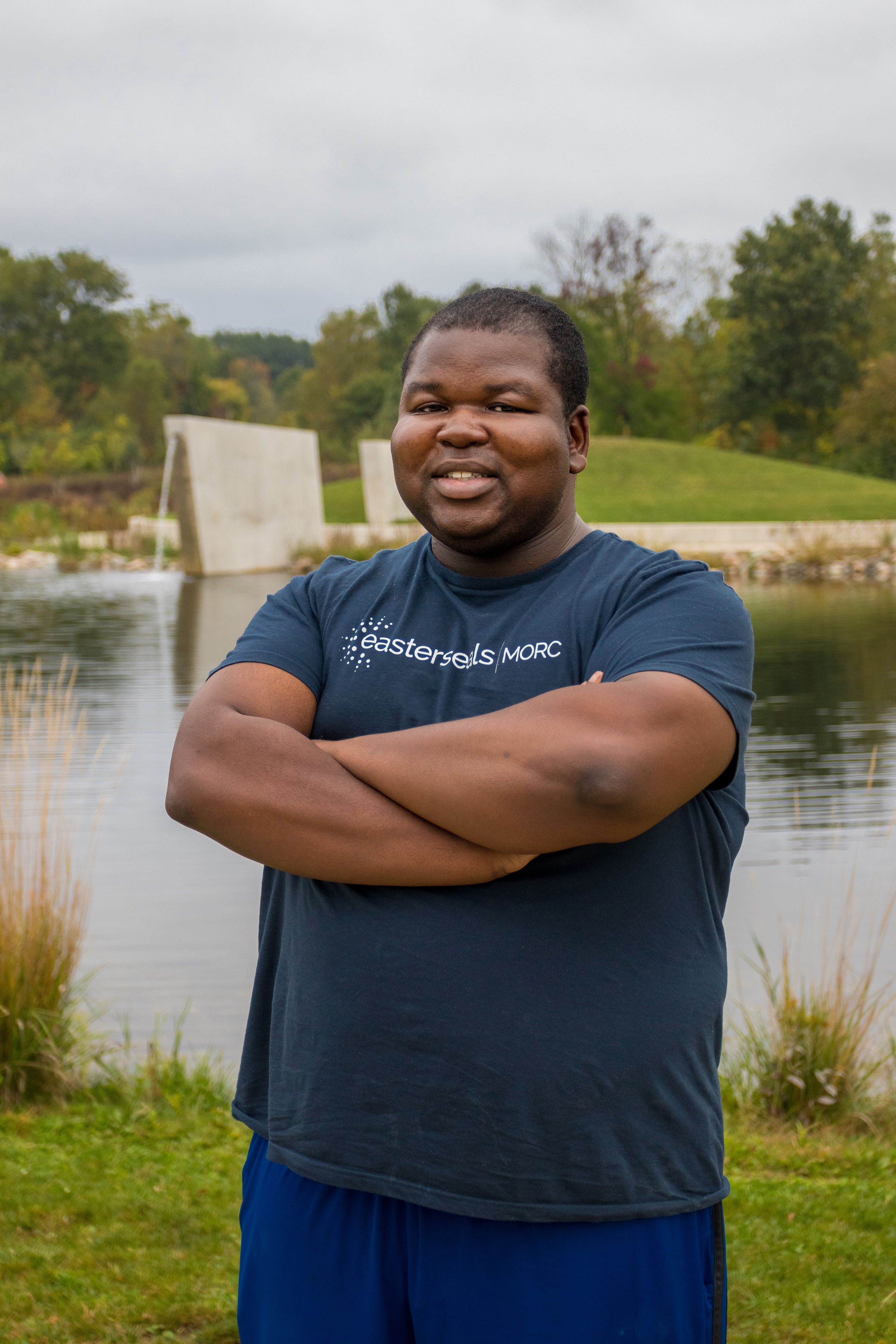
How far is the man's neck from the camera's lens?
71.4 inches

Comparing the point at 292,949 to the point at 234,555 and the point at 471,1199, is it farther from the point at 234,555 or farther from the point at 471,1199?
the point at 234,555

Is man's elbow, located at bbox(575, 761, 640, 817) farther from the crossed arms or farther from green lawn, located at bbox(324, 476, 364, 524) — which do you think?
green lawn, located at bbox(324, 476, 364, 524)

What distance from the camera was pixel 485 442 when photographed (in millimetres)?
1742

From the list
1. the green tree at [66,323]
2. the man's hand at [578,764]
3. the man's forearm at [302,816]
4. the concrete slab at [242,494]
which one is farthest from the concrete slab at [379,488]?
the green tree at [66,323]

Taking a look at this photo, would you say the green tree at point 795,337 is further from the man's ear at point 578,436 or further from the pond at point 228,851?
the man's ear at point 578,436

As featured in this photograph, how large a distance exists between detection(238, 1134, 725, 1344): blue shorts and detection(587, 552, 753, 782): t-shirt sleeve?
63 centimetres

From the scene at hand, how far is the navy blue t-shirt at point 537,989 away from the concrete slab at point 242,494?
21012mm

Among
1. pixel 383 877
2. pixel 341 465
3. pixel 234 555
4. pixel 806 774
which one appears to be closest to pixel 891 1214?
pixel 383 877

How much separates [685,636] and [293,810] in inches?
21.7

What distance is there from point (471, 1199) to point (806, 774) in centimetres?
681

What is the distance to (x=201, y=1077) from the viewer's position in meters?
4.11

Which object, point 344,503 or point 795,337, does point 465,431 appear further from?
point 795,337

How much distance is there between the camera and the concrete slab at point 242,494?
2275 cm

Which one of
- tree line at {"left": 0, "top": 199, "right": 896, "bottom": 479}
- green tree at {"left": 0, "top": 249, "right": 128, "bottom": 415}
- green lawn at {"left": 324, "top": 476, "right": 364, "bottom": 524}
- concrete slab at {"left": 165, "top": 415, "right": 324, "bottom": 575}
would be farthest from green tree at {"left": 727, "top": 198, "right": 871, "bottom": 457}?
green tree at {"left": 0, "top": 249, "right": 128, "bottom": 415}
